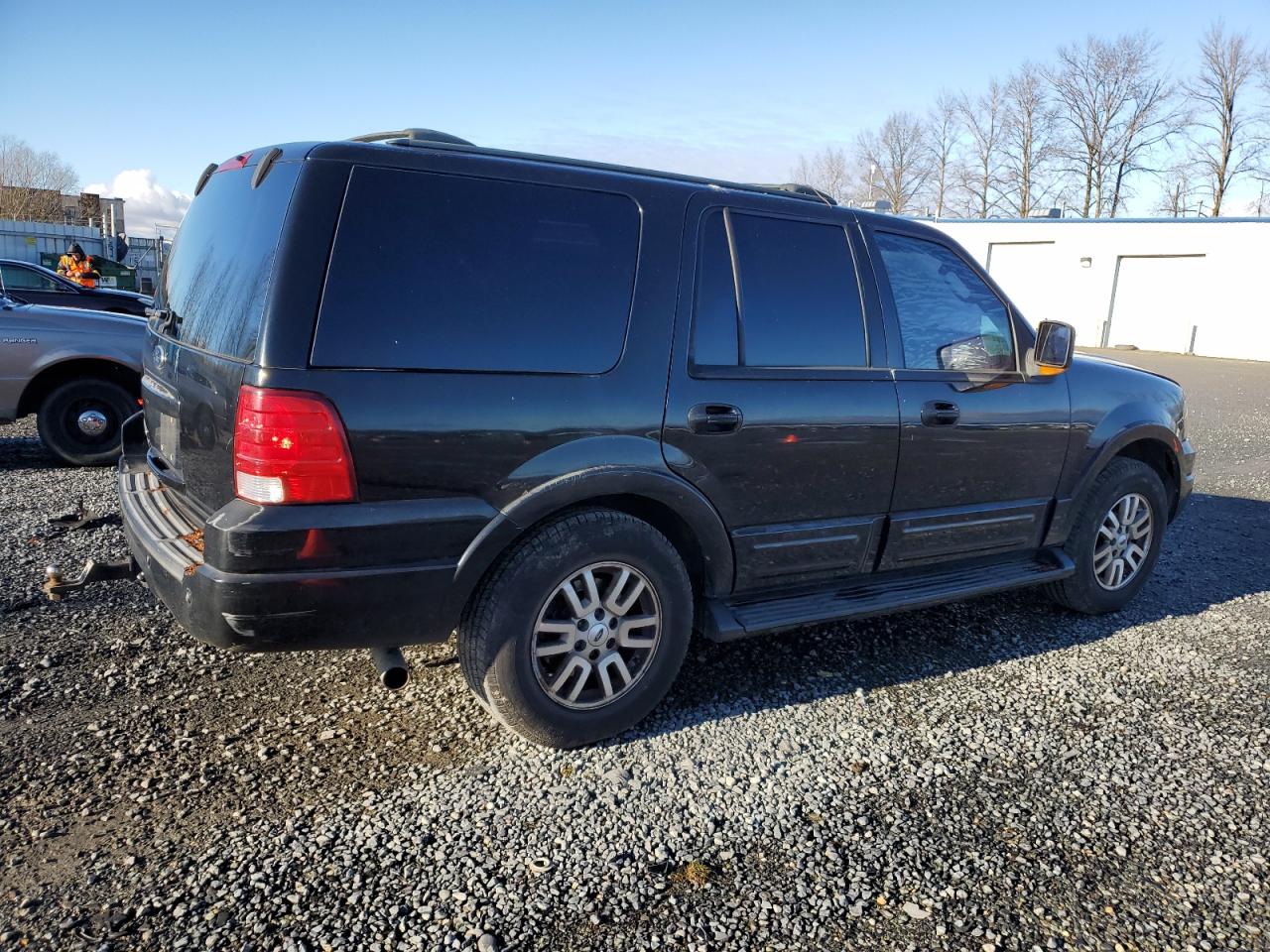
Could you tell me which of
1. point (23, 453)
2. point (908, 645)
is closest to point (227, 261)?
point (908, 645)

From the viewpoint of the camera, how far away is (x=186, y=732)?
3117 millimetres

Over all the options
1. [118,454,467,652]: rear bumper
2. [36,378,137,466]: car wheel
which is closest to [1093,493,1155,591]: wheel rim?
[118,454,467,652]: rear bumper

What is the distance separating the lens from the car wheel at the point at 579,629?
2.98 m

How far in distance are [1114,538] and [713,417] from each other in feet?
9.17

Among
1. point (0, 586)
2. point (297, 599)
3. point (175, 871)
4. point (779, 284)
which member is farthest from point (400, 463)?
point (0, 586)

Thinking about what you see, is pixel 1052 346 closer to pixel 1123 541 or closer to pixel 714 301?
pixel 1123 541

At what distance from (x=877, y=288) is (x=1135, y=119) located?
2253 inches

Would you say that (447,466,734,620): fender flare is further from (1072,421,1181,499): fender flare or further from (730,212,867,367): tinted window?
(1072,421,1181,499): fender flare

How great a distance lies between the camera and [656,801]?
289 centimetres

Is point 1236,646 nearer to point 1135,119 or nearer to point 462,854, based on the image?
point 462,854

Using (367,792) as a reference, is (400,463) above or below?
above

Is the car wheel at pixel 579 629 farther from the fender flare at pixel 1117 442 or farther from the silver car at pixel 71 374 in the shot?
the silver car at pixel 71 374

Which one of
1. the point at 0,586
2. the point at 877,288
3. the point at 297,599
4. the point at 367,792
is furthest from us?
the point at 0,586

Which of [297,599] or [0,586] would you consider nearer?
[297,599]
